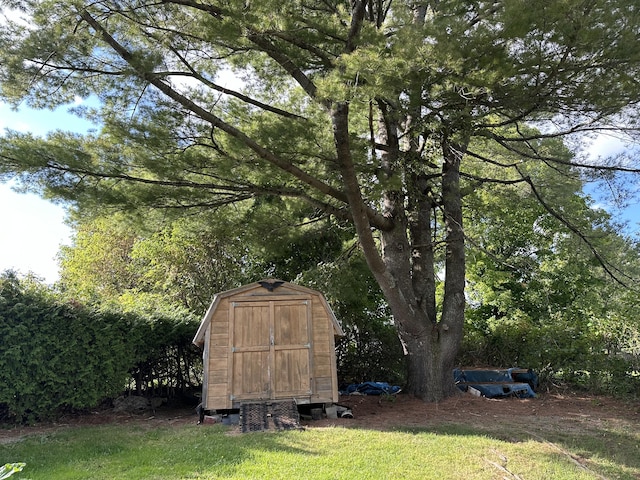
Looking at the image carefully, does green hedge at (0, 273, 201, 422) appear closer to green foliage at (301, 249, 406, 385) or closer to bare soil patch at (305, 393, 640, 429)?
bare soil patch at (305, 393, 640, 429)

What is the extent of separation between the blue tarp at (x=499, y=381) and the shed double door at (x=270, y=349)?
10.2 ft

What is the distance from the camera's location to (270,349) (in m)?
6.44

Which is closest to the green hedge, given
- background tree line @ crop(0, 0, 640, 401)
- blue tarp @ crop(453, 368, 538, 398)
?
background tree line @ crop(0, 0, 640, 401)

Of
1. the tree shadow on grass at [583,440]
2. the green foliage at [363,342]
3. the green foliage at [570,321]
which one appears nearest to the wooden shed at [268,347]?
the tree shadow on grass at [583,440]

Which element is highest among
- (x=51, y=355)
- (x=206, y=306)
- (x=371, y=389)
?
(x=206, y=306)

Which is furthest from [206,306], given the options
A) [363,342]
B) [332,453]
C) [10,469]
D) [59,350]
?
[10,469]

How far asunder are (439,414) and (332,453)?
2.59 m

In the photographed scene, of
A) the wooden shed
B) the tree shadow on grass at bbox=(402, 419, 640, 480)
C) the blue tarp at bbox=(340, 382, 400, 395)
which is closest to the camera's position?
the tree shadow on grass at bbox=(402, 419, 640, 480)

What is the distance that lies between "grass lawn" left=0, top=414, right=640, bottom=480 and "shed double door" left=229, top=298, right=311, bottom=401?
0.84 metres

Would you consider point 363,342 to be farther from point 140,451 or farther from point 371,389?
point 140,451

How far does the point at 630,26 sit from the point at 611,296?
1387 centimetres

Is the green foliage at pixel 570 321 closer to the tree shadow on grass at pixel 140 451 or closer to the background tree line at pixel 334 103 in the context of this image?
the background tree line at pixel 334 103

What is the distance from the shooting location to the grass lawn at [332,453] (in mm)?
3666

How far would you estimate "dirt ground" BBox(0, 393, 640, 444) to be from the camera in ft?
18.8
